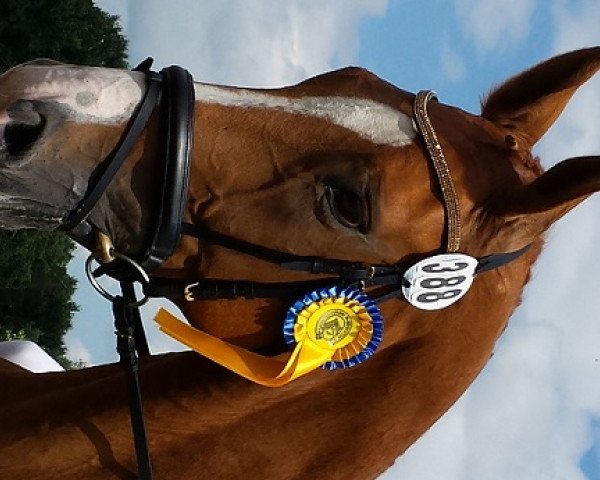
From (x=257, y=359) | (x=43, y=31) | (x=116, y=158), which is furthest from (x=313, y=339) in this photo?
(x=43, y=31)

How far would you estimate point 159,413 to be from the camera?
12.2ft

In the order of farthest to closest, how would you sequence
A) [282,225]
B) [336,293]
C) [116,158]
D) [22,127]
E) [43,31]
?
1. [43,31]
2. [336,293]
3. [282,225]
4. [116,158]
5. [22,127]

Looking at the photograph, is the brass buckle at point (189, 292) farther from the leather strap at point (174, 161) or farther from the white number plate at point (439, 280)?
the white number plate at point (439, 280)

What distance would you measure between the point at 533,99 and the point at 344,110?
1.08m

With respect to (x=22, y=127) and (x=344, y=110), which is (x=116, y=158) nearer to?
(x=22, y=127)

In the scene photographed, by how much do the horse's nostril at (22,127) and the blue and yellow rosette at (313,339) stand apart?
1.01 meters

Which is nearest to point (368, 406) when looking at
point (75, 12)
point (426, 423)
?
point (426, 423)

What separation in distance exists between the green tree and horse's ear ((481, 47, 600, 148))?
1149 inches

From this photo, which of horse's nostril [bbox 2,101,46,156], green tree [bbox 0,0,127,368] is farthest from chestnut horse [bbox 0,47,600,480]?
green tree [bbox 0,0,127,368]

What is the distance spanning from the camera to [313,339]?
3529 millimetres

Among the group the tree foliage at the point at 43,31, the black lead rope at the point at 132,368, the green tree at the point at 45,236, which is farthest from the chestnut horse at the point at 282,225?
the tree foliage at the point at 43,31

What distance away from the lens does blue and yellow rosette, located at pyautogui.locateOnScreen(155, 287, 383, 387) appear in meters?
3.46

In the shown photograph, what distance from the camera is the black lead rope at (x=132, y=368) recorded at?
3.61 metres

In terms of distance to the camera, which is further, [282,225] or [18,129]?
[282,225]
